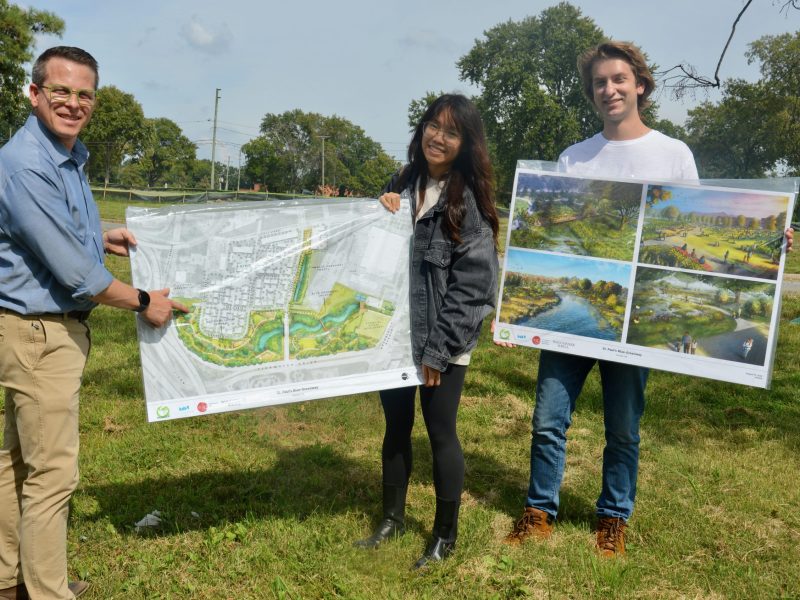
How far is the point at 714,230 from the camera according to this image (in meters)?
3.23

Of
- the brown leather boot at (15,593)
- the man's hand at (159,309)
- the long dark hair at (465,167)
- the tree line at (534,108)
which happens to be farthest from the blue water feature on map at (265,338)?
the tree line at (534,108)

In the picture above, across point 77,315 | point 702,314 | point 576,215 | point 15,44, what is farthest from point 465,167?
point 15,44

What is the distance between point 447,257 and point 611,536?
6.15 feet

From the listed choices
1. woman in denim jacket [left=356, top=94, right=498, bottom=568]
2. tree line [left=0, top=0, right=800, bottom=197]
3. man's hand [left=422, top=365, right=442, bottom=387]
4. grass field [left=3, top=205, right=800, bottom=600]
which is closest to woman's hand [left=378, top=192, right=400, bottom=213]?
woman in denim jacket [left=356, top=94, right=498, bottom=568]

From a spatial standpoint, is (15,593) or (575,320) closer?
(15,593)

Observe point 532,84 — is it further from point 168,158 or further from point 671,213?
point 168,158

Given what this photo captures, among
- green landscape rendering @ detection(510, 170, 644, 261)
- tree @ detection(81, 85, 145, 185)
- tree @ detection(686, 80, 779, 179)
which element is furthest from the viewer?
tree @ detection(81, 85, 145, 185)

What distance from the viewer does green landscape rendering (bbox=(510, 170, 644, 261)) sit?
3.32 metres

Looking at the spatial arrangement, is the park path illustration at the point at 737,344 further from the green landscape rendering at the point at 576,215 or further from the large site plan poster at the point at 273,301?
the large site plan poster at the point at 273,301

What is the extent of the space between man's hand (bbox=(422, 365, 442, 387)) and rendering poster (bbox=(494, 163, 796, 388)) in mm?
535

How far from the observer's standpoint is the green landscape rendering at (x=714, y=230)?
3135mm

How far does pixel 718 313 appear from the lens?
323 cm

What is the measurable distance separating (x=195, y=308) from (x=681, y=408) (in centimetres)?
498

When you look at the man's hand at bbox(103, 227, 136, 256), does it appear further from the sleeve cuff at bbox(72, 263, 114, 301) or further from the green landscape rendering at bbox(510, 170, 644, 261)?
the green landscape rendering at bbox(510, 170, 644, 261)
